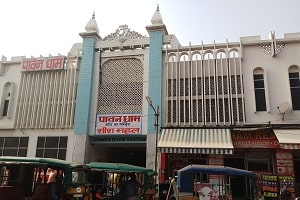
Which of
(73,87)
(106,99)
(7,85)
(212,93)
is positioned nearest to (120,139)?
(106,99)

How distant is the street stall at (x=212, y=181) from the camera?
9219 mm

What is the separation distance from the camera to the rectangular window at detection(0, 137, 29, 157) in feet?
68.0

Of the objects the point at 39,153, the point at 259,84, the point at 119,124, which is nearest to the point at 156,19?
the point at 119,124

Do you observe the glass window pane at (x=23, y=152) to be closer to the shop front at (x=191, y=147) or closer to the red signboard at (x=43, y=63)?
the red signboard at (x=43, y=63)

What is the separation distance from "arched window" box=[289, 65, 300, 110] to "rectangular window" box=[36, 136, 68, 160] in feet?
47.4

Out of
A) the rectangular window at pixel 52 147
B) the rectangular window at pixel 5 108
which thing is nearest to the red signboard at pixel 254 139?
the rectangular window at pixel 52 147

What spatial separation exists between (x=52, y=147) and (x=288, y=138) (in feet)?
47.8

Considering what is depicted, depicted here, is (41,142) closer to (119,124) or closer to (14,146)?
(14,146)

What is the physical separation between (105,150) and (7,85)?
882 cm

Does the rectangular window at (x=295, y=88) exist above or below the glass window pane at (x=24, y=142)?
above

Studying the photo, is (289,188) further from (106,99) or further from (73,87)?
(73,87)

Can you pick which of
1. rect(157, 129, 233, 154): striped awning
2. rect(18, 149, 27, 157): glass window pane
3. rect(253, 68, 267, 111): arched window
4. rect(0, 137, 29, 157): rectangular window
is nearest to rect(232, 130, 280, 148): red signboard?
rect(157, 129, 233, 154): striped awning

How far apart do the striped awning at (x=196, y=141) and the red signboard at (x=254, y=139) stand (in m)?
0.69

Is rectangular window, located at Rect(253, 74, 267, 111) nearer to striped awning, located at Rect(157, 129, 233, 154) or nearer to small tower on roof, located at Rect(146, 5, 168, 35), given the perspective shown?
striped awning, located at Rect(157, 129, 233, 154)
